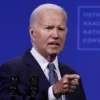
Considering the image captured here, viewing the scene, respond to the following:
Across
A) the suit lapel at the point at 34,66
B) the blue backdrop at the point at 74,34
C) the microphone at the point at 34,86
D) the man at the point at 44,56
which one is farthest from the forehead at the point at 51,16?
the blue backdrop at the point at 74,34

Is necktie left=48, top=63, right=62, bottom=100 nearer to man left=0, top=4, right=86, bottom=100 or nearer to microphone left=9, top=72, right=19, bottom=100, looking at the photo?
man left=0, top=4, right=86, bottom=100

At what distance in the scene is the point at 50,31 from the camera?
1.77 m

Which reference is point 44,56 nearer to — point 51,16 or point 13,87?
point 51,16

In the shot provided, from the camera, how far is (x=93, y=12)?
8.81 ft

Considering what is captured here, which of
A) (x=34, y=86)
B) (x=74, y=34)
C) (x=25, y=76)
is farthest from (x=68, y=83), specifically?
(x=74, y=34)

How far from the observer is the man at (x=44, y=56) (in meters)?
1.71

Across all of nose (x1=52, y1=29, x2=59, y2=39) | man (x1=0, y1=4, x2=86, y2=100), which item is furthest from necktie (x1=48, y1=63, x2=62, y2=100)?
nose (x1=52, y1=29, x2=59, y2=39)

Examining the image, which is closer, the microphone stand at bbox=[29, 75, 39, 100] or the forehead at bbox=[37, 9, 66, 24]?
the microphone stand at bbox=[29, 75, 39, 100]

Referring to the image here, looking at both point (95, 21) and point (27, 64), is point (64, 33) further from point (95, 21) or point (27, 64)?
point (95, 21)

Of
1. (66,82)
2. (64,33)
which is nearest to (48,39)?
(64,33)

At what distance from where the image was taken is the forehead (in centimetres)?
177

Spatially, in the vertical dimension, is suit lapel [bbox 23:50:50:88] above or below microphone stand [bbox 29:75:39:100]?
above

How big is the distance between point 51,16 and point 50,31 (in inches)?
2.6

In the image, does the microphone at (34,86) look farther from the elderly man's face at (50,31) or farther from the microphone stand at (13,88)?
the elderly man's face at (50,31)
